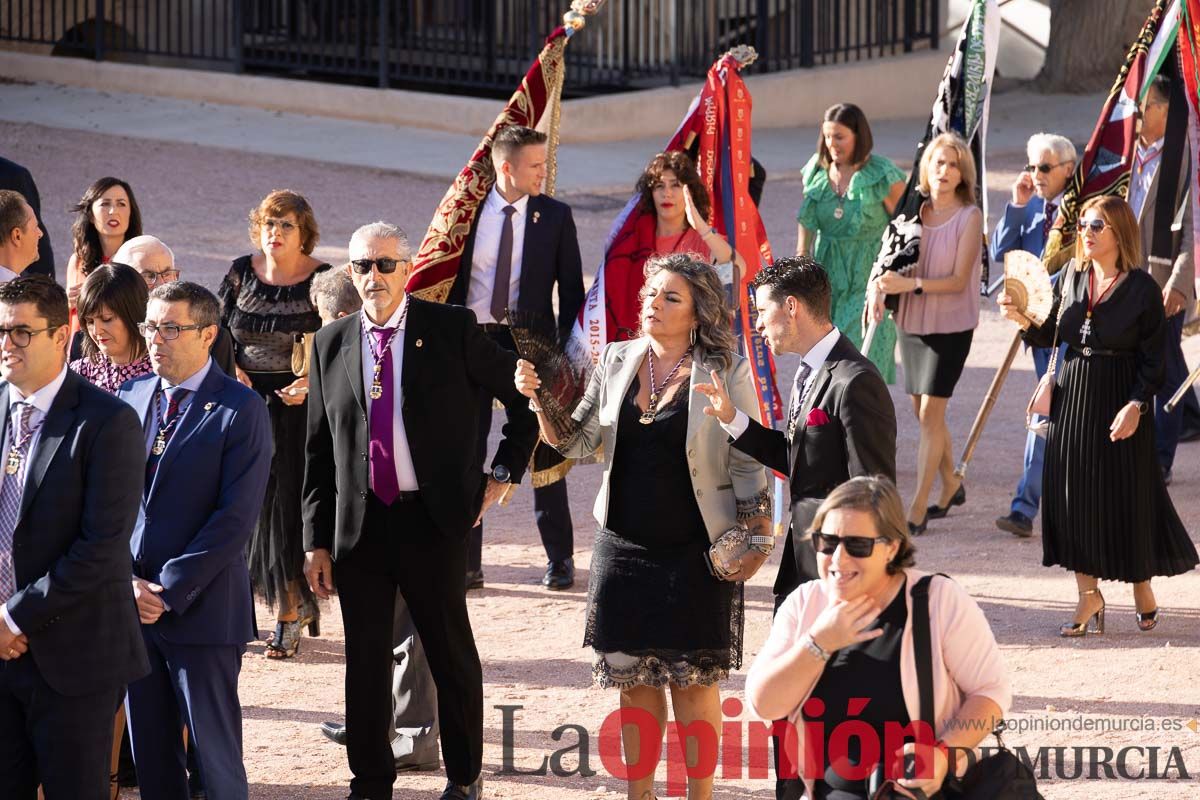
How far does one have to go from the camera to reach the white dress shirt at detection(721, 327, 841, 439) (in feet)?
17.5

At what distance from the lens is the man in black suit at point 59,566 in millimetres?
4660

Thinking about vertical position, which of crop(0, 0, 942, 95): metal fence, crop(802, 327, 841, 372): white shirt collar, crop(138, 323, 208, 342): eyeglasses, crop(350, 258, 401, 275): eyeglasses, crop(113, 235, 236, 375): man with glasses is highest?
crop(0, 0, 942, 95): metal fence

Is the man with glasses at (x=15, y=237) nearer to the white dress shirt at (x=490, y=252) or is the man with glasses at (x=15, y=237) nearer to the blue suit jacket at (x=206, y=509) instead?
the white dress shirt at (x=490, y=252)

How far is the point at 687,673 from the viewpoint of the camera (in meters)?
5.47

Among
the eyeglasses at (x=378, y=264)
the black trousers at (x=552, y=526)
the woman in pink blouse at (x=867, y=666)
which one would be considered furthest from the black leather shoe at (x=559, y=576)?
the woman in pink blouse at (x=867, y=666)

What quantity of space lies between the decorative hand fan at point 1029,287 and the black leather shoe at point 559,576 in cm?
233

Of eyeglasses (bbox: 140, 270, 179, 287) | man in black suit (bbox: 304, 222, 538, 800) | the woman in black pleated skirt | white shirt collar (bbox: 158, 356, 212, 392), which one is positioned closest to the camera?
white shirt collar (bbox: 158, 356, 212, 392)

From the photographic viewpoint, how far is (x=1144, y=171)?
9070mm

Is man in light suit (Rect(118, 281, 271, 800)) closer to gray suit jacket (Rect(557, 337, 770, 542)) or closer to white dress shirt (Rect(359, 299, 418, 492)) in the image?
white dress shirt (Rect(359, 299, 418, 492))

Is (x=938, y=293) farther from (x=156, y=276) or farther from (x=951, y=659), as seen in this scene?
(x=951, y=659)

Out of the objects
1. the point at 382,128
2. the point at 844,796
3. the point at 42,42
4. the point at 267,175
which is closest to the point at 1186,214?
the point at 844,796

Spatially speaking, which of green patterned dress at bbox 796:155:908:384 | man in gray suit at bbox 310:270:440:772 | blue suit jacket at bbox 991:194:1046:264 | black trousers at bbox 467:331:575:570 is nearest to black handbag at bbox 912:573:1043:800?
man in gray suit at bbox 310:270:440:772

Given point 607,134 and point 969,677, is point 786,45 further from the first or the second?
point 969,677

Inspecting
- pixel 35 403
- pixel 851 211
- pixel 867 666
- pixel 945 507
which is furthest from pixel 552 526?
pixel 867 666
